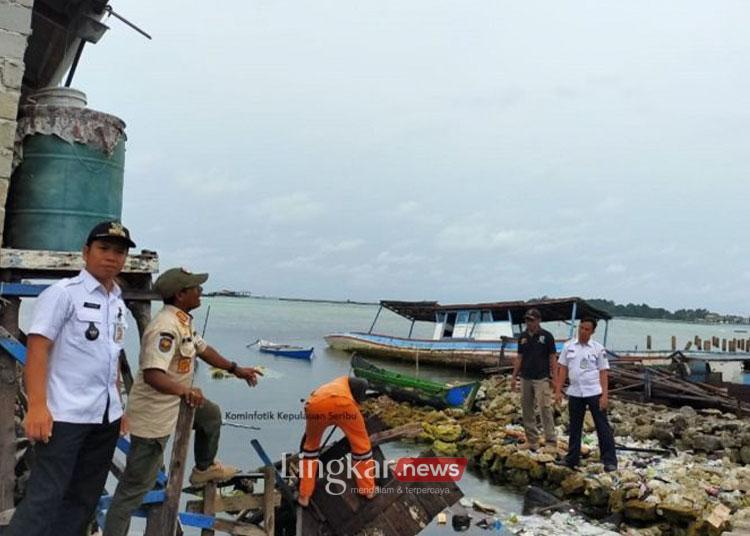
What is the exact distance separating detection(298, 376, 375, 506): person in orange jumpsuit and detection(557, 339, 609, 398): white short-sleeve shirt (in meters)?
4.21

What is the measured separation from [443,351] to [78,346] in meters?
29.6

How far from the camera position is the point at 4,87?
4.29 metres

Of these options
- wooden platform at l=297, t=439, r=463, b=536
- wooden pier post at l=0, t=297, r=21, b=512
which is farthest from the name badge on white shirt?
wooden platform at l=297, t=439, r=463, b=536

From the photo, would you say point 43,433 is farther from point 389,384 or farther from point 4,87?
point 389,384

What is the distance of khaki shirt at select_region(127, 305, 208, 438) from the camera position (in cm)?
390

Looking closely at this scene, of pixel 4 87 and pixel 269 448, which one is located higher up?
pixel 4 87

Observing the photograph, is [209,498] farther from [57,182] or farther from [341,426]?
[57,182]

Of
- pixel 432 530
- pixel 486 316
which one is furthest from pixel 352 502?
pixel 486 316

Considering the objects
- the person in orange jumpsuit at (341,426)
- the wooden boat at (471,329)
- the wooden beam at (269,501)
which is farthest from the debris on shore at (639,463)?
the wooden boat at (471,329)

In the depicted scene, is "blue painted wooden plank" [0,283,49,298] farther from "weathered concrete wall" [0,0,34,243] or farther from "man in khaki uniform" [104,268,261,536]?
"man in khaki uniform" [104,268,261,536]

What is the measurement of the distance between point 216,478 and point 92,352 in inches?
88.5

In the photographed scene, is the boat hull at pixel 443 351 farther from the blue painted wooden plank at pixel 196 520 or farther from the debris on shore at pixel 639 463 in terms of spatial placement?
the blue painted wooden plank at pixel 196 520

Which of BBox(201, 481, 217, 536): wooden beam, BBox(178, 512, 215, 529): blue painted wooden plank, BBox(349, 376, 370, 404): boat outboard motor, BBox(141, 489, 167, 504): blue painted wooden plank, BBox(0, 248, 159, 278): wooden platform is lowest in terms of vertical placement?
BBox(178, 512, 215, 529): blue painted wooden plank

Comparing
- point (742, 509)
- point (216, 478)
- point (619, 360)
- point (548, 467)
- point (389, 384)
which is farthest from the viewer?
point (619, 360)
